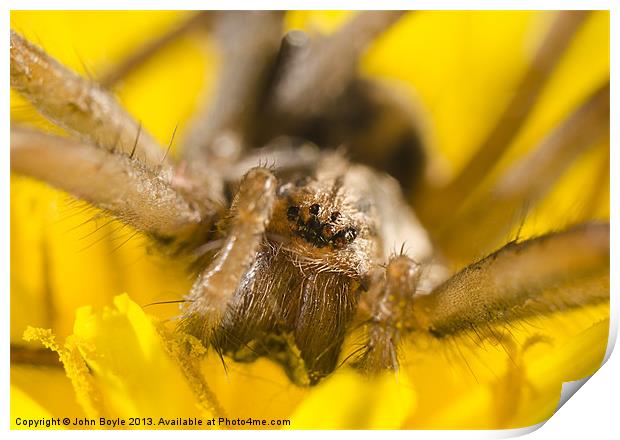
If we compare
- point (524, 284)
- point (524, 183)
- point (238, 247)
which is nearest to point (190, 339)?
point (238, 247)

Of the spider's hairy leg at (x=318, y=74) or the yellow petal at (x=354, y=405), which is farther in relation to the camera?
the spider's hairy leg at (x=318, y=74)

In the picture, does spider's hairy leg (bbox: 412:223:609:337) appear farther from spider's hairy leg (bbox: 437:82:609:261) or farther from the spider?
spider's hairy leg (bbox: 437:82:609:261)

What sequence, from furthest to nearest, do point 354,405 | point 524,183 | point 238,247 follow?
point 524,183 → point 354,405 → point 238,247

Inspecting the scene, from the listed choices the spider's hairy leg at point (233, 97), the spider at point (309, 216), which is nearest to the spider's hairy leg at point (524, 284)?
the spider at point (309, 216)

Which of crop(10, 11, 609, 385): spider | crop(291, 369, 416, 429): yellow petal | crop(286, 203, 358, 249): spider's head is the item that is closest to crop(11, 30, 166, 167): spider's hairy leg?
crop(10, 11, 609, 385): spider

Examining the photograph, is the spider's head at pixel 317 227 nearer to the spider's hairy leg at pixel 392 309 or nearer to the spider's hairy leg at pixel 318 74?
the spider's hairy leg at pixel 392 309

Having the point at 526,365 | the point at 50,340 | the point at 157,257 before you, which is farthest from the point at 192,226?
the point at 526,365

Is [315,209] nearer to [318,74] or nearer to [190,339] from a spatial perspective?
[190,339]
